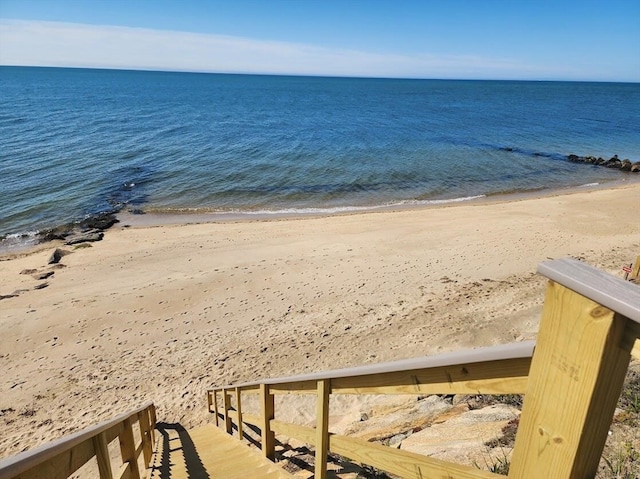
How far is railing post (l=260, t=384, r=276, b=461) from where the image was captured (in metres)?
3.65

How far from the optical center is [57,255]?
15711 millimetres

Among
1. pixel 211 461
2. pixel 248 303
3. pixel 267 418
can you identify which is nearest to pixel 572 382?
pixel 267 418

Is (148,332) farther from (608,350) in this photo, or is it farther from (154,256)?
(608,350)

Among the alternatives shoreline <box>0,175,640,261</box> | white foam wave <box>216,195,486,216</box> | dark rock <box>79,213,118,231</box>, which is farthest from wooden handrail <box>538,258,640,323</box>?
dark rock <box>79,213,118,231</box>

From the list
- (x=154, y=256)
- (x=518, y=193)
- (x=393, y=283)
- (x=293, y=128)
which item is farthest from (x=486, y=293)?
(x=293, y=128)

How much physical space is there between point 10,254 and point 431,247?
16392 mm

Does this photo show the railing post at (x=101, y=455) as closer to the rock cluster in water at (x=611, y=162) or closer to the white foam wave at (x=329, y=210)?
the white foam wave at (x=329, y=210)

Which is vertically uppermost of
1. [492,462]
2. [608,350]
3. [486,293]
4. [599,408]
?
[608,350]

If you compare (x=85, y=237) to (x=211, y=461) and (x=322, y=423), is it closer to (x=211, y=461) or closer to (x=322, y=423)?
(x=211, y=461)

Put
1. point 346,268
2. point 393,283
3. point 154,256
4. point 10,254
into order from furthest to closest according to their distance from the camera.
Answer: point 10,254 → point 154,256 → point 346,268 → point 393,283

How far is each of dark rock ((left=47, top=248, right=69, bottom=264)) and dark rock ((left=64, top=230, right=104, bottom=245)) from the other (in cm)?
117

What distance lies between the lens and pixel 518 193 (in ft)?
83.7

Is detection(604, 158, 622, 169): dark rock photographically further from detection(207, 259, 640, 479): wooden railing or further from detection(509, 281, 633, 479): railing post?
detection(509, 281, 633, 479): railing post

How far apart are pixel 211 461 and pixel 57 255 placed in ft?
47.2
